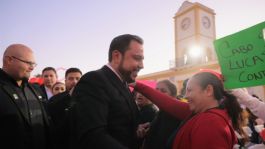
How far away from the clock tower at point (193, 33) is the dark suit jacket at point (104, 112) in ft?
93.1

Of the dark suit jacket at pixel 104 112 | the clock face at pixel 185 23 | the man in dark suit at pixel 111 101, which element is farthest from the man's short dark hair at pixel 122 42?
the clock face at pixel 185 23

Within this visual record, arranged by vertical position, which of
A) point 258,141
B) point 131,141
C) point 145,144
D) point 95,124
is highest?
point 95,124

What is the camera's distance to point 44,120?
2.58 meters

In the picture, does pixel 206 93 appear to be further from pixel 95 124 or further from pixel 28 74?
pixel 28 74

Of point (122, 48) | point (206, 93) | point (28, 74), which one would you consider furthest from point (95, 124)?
point (28, 74)

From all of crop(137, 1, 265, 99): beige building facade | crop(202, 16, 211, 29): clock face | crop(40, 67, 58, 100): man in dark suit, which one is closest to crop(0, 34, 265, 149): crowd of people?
crop(40, 67, 58, 100): man in dark suit

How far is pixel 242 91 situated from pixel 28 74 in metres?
2.06

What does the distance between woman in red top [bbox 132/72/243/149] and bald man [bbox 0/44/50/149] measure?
1.02m

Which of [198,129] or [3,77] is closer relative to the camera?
[198,129]

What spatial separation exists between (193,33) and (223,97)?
3045 centimetres

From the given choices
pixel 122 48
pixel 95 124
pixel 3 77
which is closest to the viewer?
pixel 95 124

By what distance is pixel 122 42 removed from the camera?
2178mm

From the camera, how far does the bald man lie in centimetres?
223

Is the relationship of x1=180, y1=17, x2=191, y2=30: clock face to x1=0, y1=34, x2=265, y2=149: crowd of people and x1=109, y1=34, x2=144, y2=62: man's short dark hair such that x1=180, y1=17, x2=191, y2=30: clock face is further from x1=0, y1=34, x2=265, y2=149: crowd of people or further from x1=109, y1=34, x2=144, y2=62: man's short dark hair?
x1=109, y1=34, x2=144, y2=62: man's short dark hair
